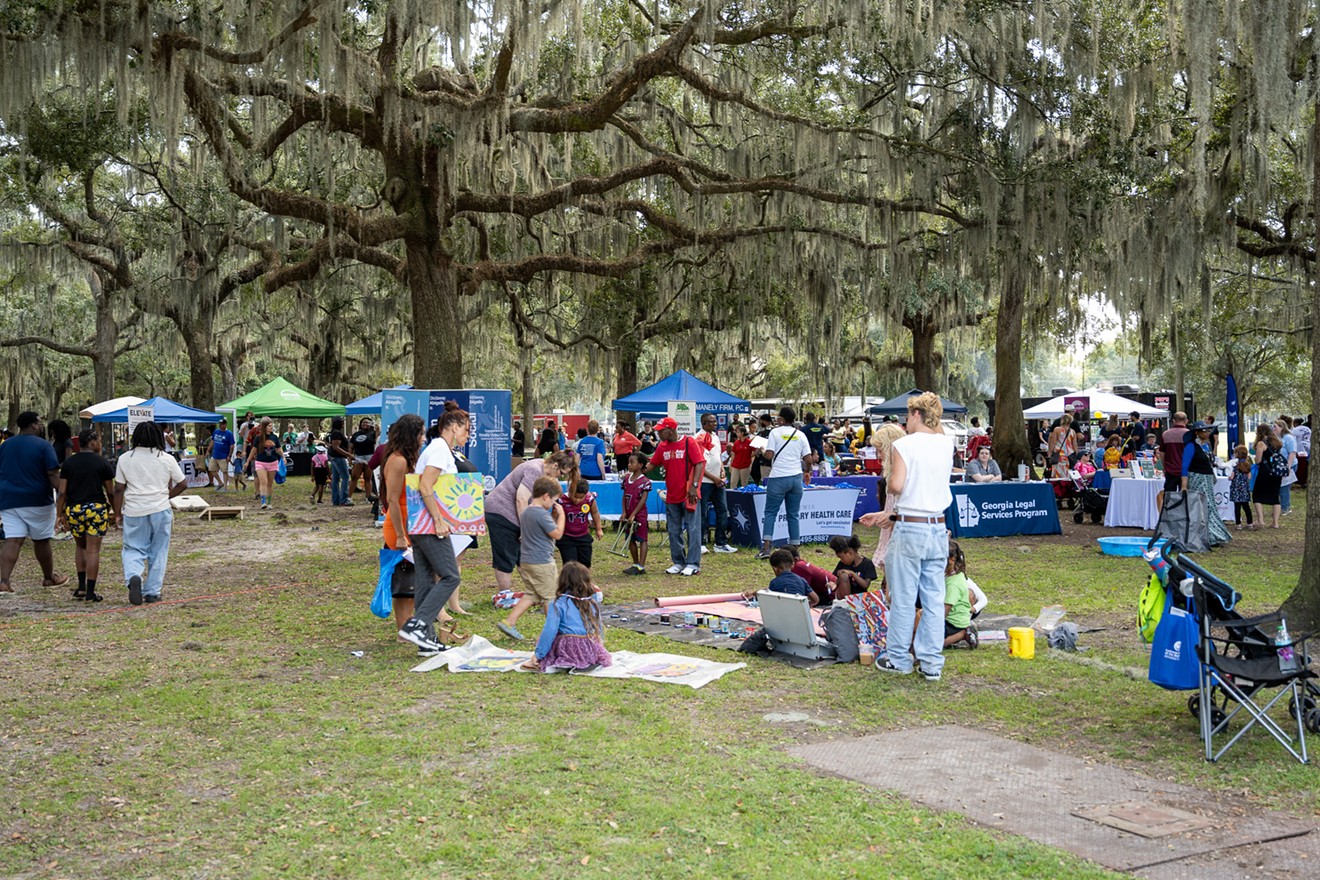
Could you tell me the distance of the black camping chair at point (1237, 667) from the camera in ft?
17.6

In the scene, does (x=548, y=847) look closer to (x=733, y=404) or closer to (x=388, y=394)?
(x=388, y=394)

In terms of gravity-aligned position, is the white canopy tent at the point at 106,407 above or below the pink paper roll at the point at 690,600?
above

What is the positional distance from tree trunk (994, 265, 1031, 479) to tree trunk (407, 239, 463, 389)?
9.38 metres

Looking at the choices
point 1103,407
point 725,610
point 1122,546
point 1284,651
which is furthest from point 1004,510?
point 1103,407

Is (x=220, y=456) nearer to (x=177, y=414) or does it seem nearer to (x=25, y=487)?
(x=177, y=414)

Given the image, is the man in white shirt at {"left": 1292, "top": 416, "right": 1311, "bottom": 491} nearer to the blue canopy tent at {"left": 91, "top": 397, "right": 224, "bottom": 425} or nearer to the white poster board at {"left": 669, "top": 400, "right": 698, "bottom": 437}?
the white poster board at {"left": 669, "top": 400, "right": 698, "bottom": 437}

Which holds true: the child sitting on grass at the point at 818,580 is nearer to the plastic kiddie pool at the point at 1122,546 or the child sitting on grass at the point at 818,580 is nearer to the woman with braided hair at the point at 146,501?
the plastic kiddie pool at the point at 1122,546

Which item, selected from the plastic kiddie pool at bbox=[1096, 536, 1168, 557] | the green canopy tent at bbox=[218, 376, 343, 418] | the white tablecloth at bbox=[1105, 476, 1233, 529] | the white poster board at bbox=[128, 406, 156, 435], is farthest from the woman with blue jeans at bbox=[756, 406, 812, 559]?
the green canopy tent at bbox=[218, 376, 343, 418]

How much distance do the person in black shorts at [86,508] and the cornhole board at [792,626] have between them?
5.87 metres

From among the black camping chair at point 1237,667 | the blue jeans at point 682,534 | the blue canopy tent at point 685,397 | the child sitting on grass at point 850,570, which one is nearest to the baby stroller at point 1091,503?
the blue canopy tent at point 685,397

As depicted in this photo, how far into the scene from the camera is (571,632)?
738 cm

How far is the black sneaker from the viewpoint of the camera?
782 cm

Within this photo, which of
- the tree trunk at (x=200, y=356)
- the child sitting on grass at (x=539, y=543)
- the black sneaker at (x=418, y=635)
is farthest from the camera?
the tree trunk at (x=200, y=356)

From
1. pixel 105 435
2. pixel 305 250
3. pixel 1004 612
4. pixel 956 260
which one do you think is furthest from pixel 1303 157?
pixel 105 435
